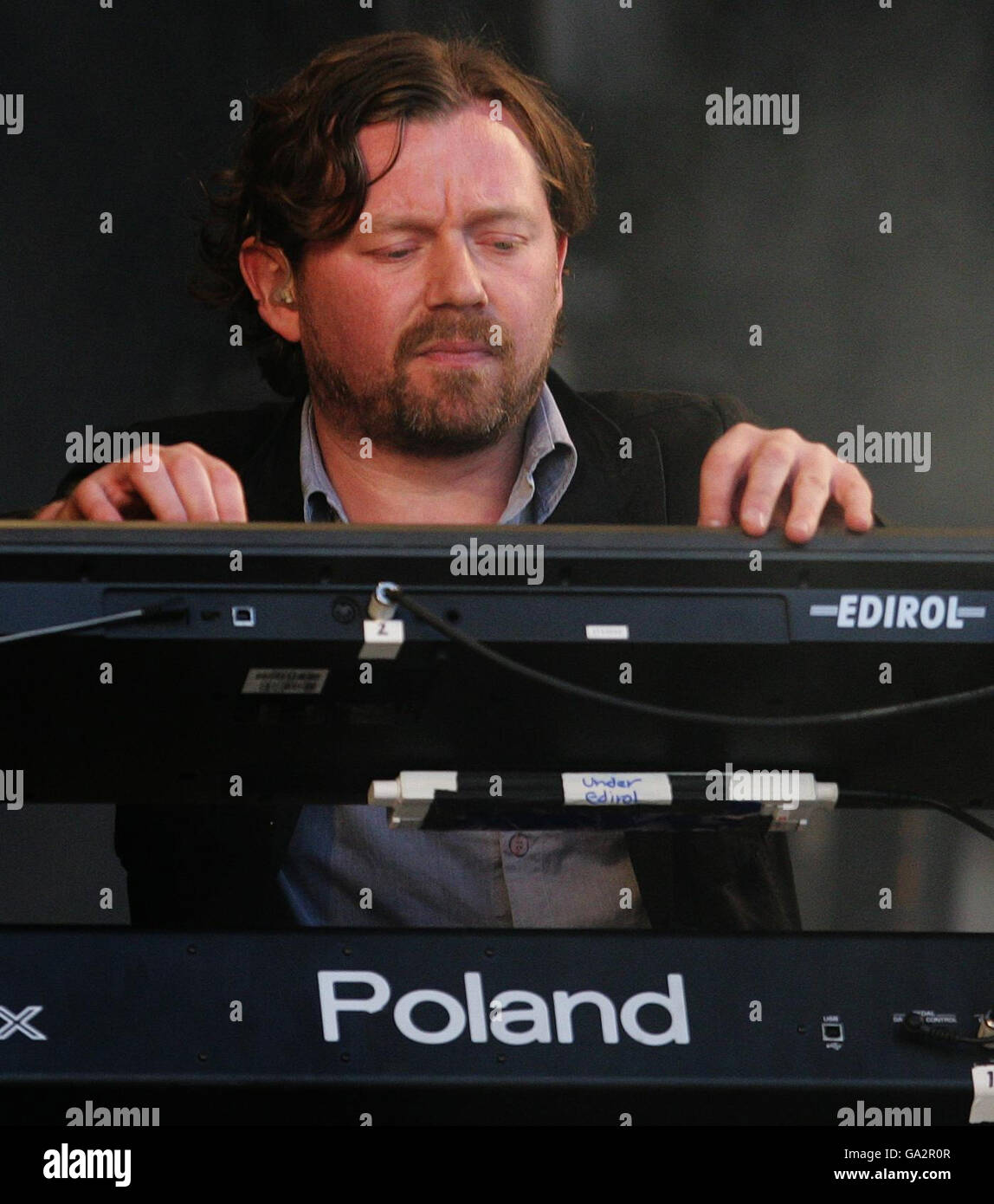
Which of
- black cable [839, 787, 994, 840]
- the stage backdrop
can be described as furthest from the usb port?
the stage backdrop

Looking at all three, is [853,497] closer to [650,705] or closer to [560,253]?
[650,705]

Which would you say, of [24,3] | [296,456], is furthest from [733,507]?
[24,3]

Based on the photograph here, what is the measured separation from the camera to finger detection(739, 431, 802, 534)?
1.04 metres

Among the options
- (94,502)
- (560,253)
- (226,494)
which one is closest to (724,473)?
(226,494)

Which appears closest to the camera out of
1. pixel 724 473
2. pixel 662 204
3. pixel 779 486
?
pixel 779 486

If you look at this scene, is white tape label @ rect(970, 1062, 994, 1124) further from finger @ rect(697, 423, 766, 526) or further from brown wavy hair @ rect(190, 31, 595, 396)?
brown wavy hair @ rect(190, 31, 595, 396)

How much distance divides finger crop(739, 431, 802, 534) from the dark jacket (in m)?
0.23

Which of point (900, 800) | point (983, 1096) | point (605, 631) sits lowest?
point (983, 1096)

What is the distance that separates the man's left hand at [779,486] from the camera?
41.1 inches

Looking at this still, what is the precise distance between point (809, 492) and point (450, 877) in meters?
0.66

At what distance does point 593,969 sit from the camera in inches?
42.3

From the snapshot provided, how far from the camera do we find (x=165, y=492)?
1228mm

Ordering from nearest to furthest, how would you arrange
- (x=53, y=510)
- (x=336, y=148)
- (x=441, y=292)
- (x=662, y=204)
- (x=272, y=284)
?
(x=53, y=510)
(x=441, y=292)
(x=336, y=148)
(x=662, y=204)
(x=272, y=284)
